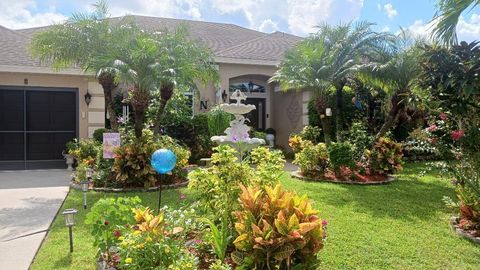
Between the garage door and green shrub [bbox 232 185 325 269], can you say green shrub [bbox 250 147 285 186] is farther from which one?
the garage door

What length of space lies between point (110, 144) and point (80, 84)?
5.47 metres

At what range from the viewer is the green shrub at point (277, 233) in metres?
3.88

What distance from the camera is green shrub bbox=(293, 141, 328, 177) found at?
11789 mm

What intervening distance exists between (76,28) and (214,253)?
9.02 metres

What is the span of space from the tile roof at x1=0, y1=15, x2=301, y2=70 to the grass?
752 centimetres

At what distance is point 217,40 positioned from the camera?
19.3 meters

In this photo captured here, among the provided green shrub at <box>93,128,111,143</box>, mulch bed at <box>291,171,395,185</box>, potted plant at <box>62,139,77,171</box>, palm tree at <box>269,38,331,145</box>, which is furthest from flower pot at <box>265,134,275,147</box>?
potted plant at <box>62,139,77,171</box>

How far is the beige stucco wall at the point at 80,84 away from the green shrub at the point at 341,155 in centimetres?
852

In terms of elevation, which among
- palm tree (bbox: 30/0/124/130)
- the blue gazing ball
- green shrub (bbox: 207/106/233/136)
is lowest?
the blue gazing ball

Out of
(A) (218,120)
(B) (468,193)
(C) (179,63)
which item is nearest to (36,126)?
(A) (218,120)

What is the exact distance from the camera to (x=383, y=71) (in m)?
12.1

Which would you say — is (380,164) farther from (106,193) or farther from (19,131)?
(19,131)

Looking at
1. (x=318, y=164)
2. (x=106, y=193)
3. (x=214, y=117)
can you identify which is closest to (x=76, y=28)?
(x=106, y=193)

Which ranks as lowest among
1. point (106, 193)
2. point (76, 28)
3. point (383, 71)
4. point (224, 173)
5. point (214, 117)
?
point (106, 193)
